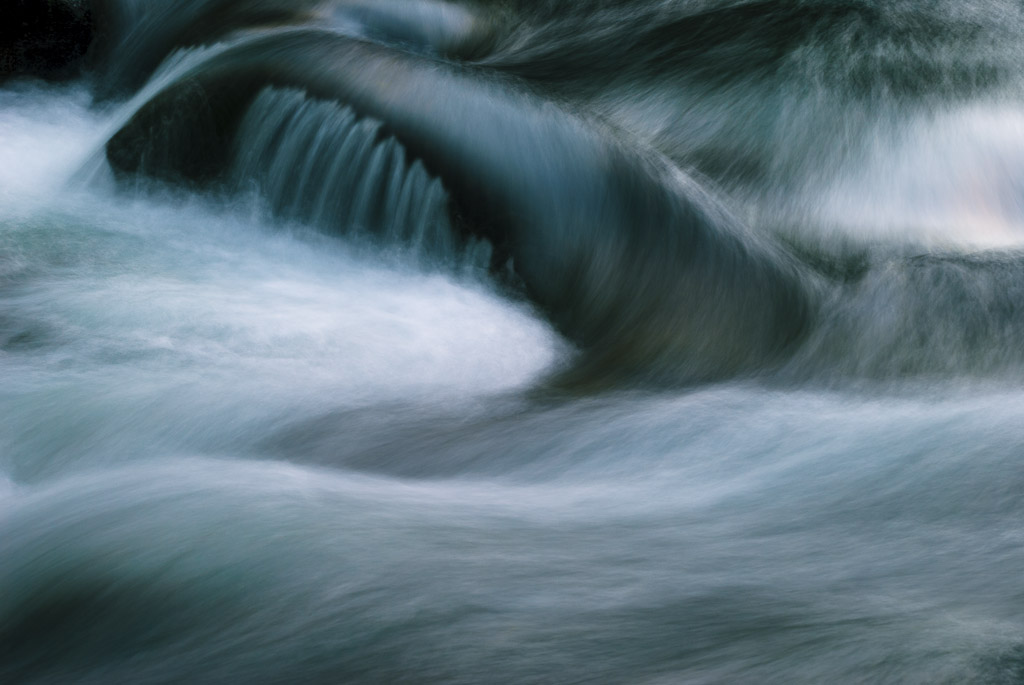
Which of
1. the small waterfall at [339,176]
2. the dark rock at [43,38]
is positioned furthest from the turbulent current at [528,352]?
the dark rock at [43,38]

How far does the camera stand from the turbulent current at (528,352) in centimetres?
226

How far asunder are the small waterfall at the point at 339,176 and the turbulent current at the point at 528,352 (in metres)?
0.02

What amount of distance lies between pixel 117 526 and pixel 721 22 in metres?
3.34

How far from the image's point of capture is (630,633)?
218 centimetres

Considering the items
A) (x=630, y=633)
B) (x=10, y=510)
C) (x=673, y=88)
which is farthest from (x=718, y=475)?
(x=673, y=88)

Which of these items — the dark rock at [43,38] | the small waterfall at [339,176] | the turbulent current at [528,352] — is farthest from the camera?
the dark rock at [43,38]

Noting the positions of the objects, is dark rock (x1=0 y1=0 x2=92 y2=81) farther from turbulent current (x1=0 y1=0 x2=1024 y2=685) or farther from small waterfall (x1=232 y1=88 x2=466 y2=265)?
small waterfall (x1=232 y1=88 x2=466 y2=265)

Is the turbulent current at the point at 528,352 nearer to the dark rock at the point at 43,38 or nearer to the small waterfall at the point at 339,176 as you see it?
the small waterfall at the point at 339,176

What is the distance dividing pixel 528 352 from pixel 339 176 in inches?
45.3

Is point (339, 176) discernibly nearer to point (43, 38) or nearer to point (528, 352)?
point (528, 352)

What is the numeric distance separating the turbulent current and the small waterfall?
0.02 metres

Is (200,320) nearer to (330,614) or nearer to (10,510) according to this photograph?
(10,510)

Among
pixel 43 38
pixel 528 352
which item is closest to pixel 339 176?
pixel 528 352

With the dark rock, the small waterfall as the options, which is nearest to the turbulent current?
the small waterfall
